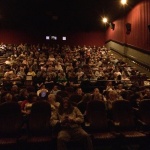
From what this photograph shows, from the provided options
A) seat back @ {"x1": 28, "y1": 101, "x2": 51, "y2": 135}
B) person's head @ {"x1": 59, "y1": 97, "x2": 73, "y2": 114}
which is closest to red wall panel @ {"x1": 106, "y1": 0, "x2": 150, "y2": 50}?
person's head @ {"x1": 59, "y1": 97, "x2": 73, "y2": 114}

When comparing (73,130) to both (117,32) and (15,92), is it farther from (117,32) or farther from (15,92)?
(117,32)

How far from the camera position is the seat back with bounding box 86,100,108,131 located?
185 inches

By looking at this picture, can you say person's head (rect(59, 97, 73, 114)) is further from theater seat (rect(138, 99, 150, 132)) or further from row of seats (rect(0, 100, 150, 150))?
theater seat (rect(138, 99, 150, 132))

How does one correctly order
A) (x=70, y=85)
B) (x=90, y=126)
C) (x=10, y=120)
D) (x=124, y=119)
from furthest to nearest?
(x=70, y=85)
(x=124, y=119)
(x=90, y=126)
(x=10, y=120)

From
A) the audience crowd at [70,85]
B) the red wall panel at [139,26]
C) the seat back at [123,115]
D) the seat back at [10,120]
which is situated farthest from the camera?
the red wall panel at [139,26]

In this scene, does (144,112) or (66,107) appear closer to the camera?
(66,107)

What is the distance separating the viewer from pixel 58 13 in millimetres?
16109

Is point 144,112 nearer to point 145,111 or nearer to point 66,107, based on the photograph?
point 145,111

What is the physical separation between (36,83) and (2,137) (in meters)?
3.95

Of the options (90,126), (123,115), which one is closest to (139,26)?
(123,115)

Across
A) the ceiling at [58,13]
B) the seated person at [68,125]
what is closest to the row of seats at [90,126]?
the seated person at [68,125]

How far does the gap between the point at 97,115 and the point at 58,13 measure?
12.2 meters

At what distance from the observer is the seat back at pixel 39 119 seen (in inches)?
178

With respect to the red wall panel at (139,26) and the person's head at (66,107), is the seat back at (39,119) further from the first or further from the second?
the red wall panel at (139,26)
